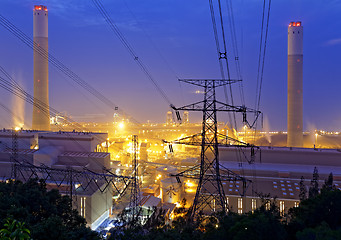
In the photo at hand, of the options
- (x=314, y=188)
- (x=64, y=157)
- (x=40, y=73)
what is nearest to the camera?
(x=314, y=188)

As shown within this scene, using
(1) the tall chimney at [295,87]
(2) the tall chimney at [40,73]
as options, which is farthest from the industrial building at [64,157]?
(1) the tall chimney at [295,87]

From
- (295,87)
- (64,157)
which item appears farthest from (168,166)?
(295,87)

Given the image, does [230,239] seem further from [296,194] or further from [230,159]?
[230,159]

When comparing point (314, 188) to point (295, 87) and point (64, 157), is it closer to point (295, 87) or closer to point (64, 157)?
point (64, 157)

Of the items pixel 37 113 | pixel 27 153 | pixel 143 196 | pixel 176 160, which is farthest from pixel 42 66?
pixel 143 196

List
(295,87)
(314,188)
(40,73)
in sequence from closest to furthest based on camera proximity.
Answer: (314,188)
(40,73)
(295,87)

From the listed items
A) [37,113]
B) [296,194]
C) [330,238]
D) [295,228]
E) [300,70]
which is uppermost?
[300,70]

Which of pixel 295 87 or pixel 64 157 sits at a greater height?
pixel 295 87

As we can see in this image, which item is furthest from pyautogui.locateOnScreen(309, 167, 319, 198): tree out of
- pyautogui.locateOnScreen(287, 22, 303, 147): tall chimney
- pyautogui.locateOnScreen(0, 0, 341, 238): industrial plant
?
pyautogui.locateOnScreen(287, 22, 303, 147): tall chimney
